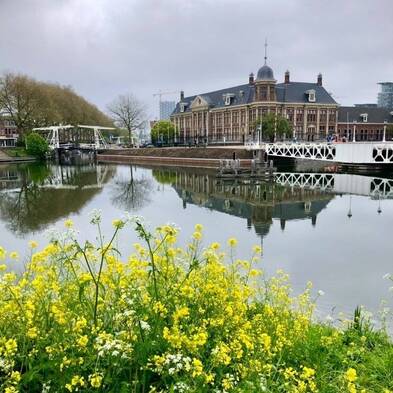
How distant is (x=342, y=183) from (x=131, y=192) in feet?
65.7

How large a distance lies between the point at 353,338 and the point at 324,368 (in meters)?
1.72

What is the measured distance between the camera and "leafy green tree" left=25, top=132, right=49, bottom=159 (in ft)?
222

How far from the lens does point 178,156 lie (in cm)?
6244

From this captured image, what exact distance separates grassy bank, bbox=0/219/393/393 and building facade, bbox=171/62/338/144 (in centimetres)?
6290

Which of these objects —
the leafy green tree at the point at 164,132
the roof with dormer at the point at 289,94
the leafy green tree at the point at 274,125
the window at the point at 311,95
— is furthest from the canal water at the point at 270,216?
the leafy green tree at the point at 164,132

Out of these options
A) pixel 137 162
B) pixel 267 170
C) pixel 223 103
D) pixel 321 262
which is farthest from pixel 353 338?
pixel 223 103

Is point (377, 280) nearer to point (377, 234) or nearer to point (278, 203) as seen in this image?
point (377, 234)

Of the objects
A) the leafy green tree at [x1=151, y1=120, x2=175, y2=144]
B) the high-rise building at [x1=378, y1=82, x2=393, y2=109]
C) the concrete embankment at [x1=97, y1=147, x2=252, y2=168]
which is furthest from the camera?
the high-rise building at [x1=378, y1=82, x2=393, y2=109]

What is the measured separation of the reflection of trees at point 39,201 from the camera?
2028cm

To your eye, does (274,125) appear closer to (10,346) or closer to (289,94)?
(289,94)

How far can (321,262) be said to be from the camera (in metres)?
13.7

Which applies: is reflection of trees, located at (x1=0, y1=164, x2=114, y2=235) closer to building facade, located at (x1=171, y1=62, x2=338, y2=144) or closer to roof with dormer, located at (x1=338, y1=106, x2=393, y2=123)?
building facade, located at (x1=171, y1=62, x2=338, y2=144)

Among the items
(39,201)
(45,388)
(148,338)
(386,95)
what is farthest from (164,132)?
(386,95)

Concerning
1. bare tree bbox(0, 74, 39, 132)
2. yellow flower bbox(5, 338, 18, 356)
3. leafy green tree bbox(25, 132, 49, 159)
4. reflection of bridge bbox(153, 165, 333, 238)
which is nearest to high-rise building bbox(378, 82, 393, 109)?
bare tree bbox(0, 74, 39, 132)
